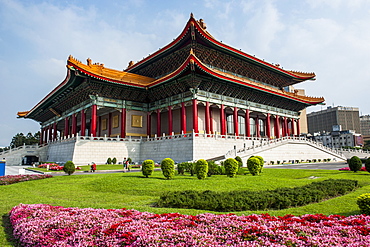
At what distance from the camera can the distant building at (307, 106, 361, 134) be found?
114m

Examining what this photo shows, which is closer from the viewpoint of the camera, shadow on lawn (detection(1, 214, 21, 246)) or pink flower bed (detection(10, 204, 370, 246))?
pink flower bed (detection(10, 204, 370, 246))

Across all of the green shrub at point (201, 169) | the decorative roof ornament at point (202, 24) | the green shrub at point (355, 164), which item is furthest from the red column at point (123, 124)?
the green shrub at point (355, 164)

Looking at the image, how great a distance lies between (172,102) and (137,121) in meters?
5.82

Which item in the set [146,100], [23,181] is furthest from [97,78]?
[23,181]

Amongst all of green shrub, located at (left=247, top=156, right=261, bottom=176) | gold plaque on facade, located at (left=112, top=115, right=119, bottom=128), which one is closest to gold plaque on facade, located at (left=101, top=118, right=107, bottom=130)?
gold plaque on facade, located at (left=112, top=115, right=119, bottom=128)

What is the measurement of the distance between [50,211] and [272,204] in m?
6.26

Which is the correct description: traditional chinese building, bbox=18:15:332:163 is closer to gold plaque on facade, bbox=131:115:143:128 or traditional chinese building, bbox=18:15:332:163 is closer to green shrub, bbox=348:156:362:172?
gold plaque on facade, bbox=131:115:143:128

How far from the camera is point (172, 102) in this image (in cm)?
3262

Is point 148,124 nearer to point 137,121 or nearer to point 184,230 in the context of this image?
point 137,121

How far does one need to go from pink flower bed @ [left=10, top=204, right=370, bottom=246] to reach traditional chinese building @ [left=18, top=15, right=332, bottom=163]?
66.5 ft

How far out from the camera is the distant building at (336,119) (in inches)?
4491

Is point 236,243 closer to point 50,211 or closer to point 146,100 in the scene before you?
point 50,211

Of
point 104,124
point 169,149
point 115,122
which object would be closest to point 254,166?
point 169,149

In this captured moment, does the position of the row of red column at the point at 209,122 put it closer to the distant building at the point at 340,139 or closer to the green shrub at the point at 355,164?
the green shrub at the point at 355,164
